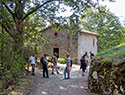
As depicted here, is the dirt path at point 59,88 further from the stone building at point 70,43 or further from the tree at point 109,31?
the tree at point 109,31

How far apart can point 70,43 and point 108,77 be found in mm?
16443

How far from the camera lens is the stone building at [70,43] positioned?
2120 cm

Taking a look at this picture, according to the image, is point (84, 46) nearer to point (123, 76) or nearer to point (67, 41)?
point (67, 41)

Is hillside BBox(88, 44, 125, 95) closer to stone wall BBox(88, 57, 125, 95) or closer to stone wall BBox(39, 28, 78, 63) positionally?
stone wall BBox(88, 57, 125, 95)

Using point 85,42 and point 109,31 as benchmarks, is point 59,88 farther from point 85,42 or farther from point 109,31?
point 109,31

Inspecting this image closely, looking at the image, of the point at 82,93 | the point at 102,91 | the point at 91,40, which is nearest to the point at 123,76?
the point at 102,91

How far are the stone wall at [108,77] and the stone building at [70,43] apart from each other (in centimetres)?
1412

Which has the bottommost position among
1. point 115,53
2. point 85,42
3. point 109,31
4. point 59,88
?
point 59,88

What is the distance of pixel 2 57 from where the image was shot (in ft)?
20.9

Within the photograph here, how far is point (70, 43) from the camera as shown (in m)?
21.9

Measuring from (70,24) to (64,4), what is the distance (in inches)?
72.3

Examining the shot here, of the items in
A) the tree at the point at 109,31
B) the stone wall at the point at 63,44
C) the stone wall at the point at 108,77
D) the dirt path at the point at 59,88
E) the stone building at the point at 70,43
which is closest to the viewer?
the stone wall at the point at 108,77

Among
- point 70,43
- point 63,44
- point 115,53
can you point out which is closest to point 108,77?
point 115,53

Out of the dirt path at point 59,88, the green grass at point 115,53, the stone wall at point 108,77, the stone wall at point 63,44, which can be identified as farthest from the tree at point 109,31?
the stone wall at point 108,77
